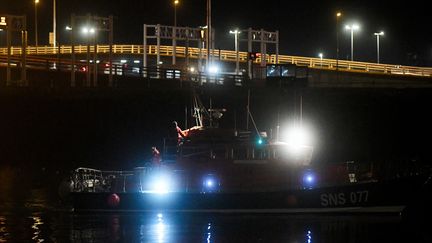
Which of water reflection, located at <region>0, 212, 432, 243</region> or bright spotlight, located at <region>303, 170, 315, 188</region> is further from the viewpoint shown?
bright spotlight, located at <region>303, 170, 315, 188</region>

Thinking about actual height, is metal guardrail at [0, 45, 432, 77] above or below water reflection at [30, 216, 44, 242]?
above

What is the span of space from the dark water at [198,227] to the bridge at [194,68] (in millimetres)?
27525

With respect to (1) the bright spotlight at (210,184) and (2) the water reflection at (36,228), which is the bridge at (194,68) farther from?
(2) the water reflection at (36,228)

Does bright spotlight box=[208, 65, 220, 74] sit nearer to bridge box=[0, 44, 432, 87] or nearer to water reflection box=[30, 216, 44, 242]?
bridge box=[0, 44, 432, 87]

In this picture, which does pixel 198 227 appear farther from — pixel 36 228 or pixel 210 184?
pixel 36 228

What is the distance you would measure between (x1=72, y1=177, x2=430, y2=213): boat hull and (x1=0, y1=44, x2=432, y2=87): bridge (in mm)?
27584

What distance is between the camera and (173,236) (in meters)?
34.3

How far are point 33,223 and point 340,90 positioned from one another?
3309 cm

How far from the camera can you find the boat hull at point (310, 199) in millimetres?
37500

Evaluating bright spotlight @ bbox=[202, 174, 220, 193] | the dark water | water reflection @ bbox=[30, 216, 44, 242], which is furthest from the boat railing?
water reflection @ bbox=[30, 216, 44, 242]

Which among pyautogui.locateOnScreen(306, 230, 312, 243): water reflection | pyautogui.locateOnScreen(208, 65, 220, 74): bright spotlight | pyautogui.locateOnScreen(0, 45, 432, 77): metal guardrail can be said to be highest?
pyautogui.locateOnScreen(0, 45, 432, 77): metal guardrail

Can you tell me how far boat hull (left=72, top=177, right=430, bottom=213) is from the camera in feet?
123

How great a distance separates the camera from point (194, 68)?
88.2m

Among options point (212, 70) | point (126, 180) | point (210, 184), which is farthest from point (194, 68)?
point (210, 184)
